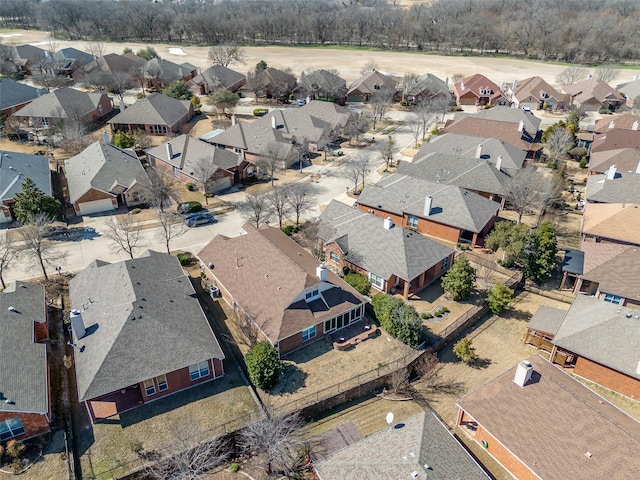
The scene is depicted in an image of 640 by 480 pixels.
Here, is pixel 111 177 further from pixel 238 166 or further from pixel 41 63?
pixel 41 63

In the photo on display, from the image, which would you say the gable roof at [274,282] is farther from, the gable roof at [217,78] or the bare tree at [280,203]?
the gable roof at [217,78]

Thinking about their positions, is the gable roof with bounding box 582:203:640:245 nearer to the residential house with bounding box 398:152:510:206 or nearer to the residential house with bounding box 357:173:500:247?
the residential house with bounding box 398:152:510:206

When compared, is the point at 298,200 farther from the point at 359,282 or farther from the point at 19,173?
the point at 19,173

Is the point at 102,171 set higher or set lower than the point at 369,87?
lower

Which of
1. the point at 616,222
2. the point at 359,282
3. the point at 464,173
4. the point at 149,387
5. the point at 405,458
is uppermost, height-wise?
the point at 464,173

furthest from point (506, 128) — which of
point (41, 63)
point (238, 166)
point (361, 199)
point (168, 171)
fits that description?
point (41, 63)

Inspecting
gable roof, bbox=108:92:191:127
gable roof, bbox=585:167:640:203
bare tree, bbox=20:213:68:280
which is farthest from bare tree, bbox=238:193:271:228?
gable roof, bbox=585:167:640:203

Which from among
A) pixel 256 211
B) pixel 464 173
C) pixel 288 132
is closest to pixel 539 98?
pixel 464 173
